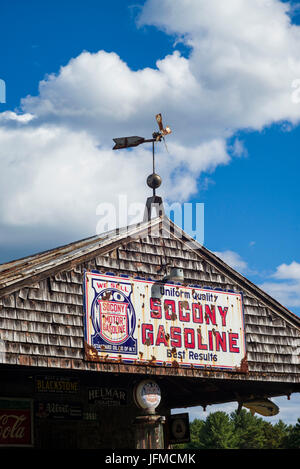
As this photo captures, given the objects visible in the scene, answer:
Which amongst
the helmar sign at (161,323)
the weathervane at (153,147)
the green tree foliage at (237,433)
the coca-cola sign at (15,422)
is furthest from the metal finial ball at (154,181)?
the green tree foliage at (237,433)

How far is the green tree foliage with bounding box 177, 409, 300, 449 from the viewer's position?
90.6m

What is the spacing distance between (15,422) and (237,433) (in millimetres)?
82057

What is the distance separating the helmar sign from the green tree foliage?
68995 mm

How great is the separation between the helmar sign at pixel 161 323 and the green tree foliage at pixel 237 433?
6899 cm

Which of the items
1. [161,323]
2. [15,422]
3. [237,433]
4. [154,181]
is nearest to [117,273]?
[161,323]

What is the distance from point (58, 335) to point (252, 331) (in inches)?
227

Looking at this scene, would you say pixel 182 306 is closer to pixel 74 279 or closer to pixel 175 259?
pixel 175 259

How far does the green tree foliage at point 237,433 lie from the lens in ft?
297

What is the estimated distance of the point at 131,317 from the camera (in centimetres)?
1694

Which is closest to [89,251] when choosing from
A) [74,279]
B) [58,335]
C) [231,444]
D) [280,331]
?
[74,279]

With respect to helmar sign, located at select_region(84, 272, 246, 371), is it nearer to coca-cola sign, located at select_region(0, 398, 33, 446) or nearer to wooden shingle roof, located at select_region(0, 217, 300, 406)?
wooden shingle roof, located at select_region(0, 217, 300, 406)

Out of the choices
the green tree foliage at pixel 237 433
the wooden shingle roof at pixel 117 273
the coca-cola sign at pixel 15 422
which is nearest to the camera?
the wooden shingle roof at pixel 117 273

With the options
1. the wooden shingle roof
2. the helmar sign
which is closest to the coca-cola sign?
the wooden shingle roof

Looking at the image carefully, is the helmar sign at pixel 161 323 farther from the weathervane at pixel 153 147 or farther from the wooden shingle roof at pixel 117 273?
the weathervane at pixel 153 147
